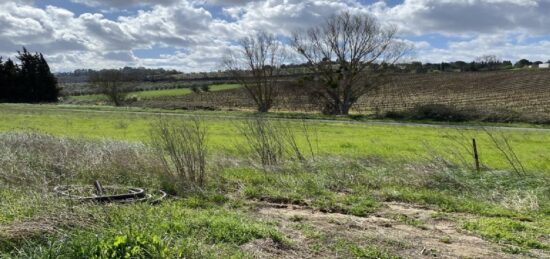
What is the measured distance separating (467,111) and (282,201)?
31406mm

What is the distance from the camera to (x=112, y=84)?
6494cm

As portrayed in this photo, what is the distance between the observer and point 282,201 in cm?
972

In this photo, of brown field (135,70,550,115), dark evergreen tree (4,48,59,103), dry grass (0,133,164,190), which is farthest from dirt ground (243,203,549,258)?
dark evergreen tree (4,48,59,103)

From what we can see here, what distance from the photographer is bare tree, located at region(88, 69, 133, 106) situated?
6456cm

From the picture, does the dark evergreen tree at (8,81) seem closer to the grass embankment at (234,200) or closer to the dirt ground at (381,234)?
the grass embankment at (234,200)

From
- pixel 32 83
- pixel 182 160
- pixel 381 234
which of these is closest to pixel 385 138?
pixel 182 160

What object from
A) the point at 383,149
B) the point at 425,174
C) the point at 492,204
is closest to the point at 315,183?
the point at 425,174

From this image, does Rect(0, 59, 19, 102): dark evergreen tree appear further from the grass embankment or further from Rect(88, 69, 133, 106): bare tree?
the grass embankment

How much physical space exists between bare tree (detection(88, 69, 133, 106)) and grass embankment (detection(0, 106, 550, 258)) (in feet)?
172

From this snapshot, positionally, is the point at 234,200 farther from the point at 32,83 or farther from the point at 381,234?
the point at 32,83

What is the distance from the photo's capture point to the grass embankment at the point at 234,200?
19.8ft

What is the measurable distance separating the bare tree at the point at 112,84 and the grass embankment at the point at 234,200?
172 ft

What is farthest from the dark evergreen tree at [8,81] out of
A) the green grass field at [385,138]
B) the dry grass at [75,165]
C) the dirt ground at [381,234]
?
the dirt ground at [381,234]

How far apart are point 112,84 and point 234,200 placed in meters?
59.2
